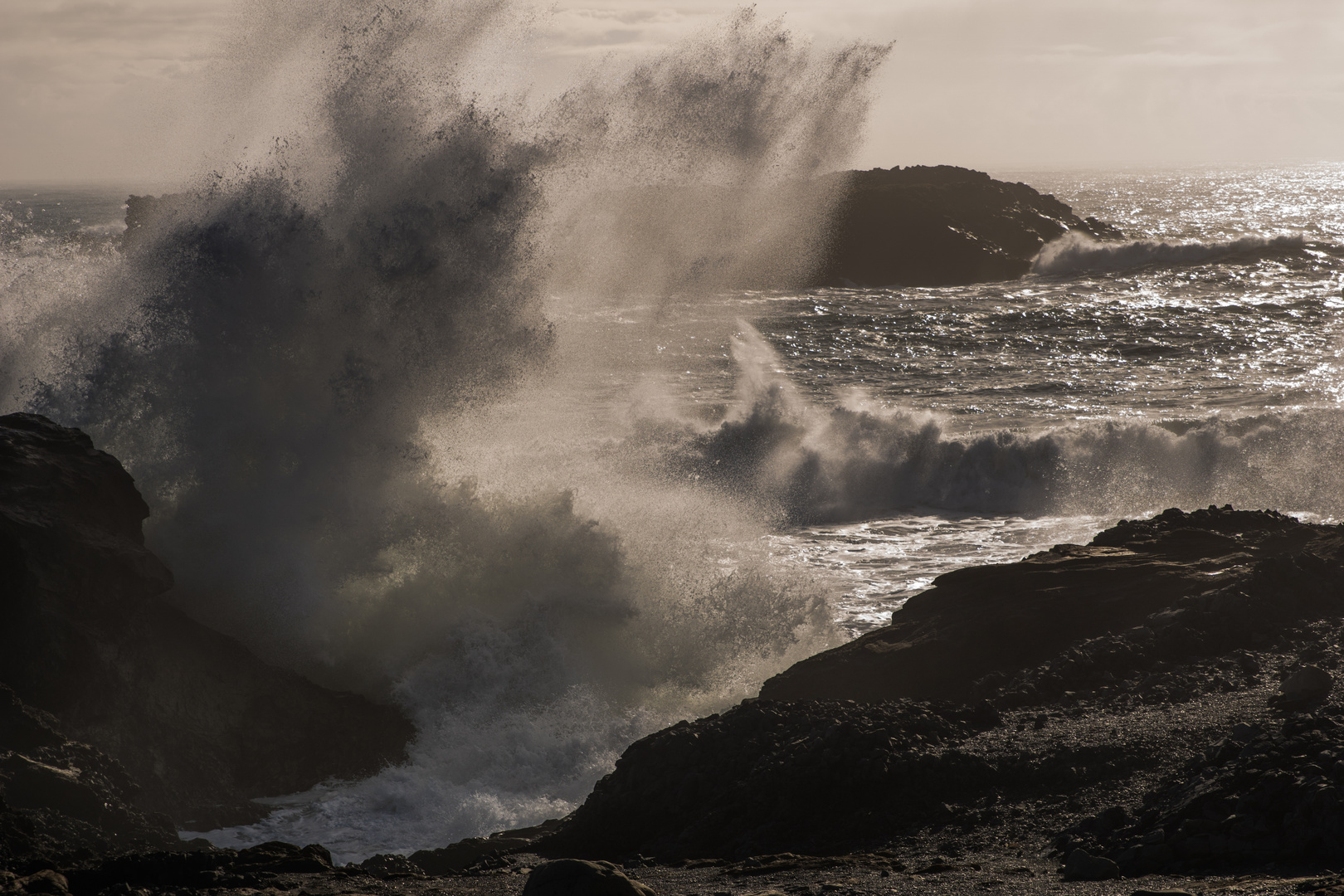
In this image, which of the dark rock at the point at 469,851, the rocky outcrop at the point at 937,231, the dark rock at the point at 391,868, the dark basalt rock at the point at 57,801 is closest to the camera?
the dark basalt rock at the point at 57,801

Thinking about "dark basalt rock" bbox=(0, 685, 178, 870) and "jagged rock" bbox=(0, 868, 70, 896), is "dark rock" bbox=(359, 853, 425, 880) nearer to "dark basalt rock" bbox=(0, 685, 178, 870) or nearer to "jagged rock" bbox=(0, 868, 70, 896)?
"dark basalt rock" bbox=(0, 685, 178, 870)

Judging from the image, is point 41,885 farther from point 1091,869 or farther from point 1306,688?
point 1306,688

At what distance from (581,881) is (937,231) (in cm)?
5193

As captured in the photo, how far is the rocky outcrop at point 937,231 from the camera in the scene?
50375 millimetres

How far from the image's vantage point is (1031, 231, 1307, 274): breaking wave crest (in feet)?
171

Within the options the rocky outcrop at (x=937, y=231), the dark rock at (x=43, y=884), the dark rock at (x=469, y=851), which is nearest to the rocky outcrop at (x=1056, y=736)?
the dark rock at (x=469, y=851)

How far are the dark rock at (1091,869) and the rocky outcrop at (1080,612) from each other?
2.78 metres

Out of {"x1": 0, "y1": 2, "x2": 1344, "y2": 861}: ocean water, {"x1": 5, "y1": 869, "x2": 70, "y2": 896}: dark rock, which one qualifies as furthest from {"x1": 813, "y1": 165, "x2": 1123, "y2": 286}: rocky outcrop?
{"x1": 5, "y1": 869, "x2": 70, "y2": 896}: dark rock

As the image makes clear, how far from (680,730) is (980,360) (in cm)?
2405

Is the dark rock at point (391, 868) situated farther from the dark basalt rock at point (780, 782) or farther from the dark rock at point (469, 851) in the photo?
the dark basalt rock at point (780, 782)

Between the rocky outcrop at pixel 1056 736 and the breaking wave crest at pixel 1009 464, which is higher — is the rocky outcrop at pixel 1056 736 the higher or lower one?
the lower one

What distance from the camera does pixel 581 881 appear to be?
479 cm

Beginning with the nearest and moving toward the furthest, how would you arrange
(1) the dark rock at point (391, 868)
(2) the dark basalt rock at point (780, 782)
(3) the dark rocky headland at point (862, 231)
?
(1) the dark rock at point (391, 868) → (2) the dark basalt rock at point (780, 782) → (3) the dark rocky headland at point (862, 231)

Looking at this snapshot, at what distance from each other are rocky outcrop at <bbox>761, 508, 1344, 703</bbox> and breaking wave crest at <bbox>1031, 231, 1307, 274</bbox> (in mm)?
44607
